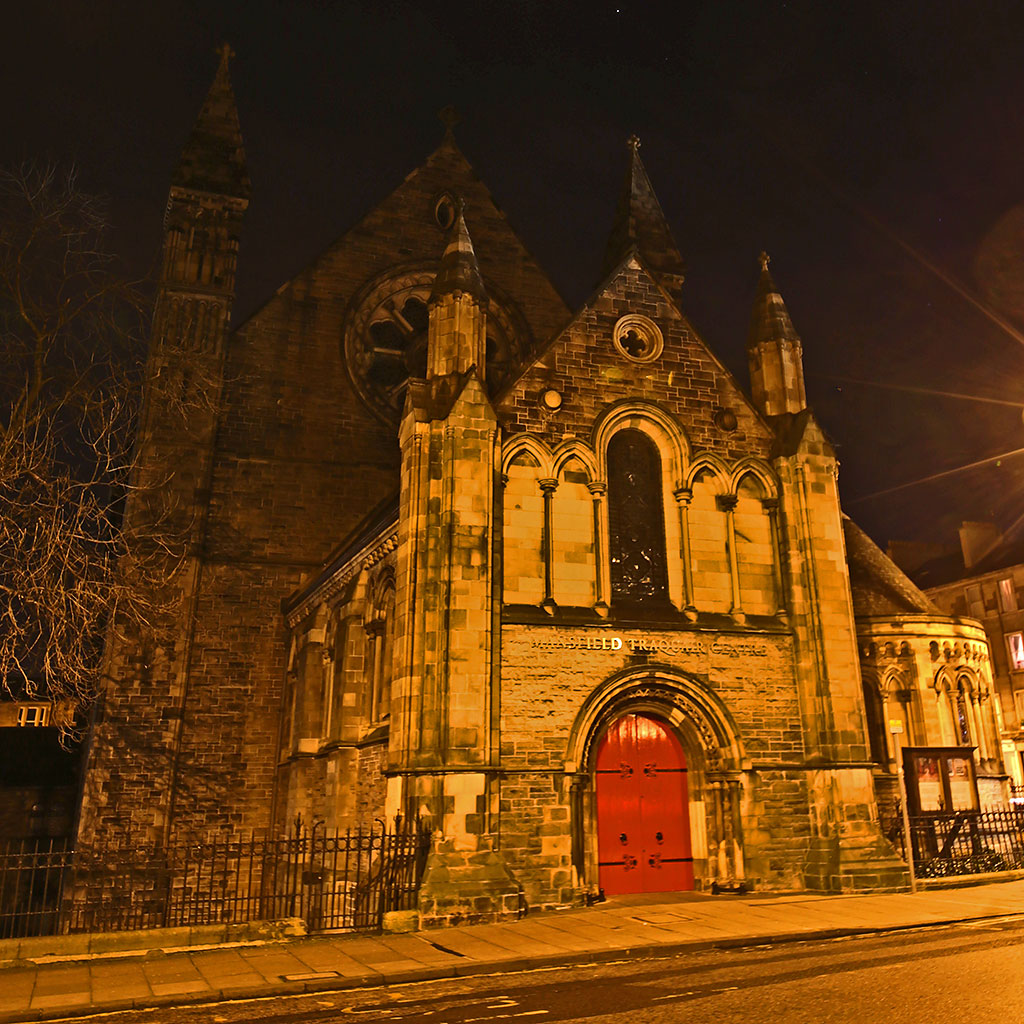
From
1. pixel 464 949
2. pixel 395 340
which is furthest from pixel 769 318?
pixel 464 949

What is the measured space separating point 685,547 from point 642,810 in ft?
15.0

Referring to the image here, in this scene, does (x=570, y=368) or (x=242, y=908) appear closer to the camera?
(x=570, y=368)

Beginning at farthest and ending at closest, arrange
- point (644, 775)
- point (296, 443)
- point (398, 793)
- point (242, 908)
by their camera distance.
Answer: point (296, 443), point (242, 908), point (644, 775), point (398, 793)

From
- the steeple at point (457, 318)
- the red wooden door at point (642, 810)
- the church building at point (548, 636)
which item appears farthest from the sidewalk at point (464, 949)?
the steeple at point (457, 318)

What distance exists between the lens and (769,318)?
1902cm

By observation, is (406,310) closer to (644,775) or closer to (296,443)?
(296,443)

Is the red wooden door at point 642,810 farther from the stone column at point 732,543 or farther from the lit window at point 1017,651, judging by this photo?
the lit window at point 1017,651

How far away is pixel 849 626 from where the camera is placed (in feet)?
55.3

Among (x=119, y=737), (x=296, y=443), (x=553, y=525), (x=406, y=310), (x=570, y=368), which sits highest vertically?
(x=406, y=310)

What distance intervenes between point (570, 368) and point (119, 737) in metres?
13.2

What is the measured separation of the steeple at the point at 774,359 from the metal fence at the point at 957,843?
804 cm

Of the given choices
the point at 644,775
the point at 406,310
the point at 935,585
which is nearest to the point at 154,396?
the point at 406,310

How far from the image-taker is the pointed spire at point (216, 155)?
83.8 feet

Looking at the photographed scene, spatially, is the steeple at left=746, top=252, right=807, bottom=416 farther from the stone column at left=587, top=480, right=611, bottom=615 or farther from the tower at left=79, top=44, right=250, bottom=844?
the tower at left=79, top=44, right=250, bottom=844
